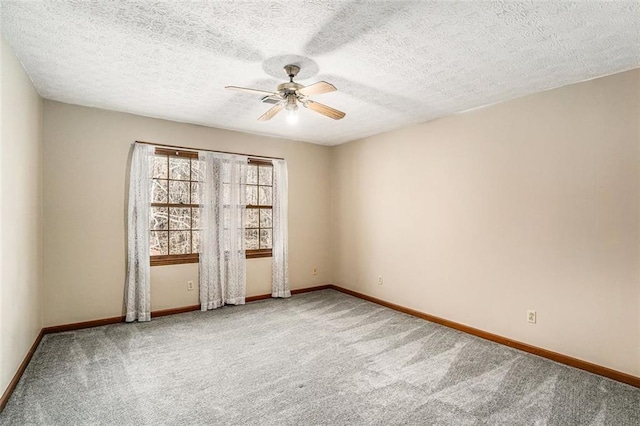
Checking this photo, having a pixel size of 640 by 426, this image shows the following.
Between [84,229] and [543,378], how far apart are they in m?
4.79

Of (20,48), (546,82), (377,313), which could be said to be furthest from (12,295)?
(546,82)

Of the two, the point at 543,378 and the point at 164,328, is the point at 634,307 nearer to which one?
the point at 543,378

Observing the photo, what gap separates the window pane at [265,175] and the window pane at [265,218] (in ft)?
1.46

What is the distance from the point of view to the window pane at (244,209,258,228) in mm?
4974

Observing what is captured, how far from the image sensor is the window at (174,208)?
13.8ft

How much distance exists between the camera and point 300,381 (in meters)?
2.60

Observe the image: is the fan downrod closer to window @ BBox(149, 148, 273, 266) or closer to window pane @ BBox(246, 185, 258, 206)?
window @ BBox(149, 148, 273, 266)

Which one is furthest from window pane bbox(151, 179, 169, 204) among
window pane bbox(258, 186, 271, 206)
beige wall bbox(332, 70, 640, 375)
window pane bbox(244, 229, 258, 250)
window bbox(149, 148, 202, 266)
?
beige wall bbox(332, 70, 640, 375)

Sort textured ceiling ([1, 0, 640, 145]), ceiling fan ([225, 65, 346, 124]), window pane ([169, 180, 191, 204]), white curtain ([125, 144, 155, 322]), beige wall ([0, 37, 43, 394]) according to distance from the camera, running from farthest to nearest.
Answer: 1. window pane ([169, 180, 191, 204])
2. white curtain ([125, 144, 155, 322])
3. ceiling fan ([225, 65, 346, 124])
4. beige wall ([0, 37, 43, 394])
5. textured ceiling ([1, 0, 640, 145])

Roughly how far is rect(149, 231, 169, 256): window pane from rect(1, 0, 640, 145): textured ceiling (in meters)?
1.69

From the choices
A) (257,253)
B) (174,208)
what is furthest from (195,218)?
(257,253)

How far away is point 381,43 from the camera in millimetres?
2250

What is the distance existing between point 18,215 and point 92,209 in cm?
116

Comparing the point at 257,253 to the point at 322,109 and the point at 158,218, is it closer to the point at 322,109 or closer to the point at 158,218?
the point at 158,218
